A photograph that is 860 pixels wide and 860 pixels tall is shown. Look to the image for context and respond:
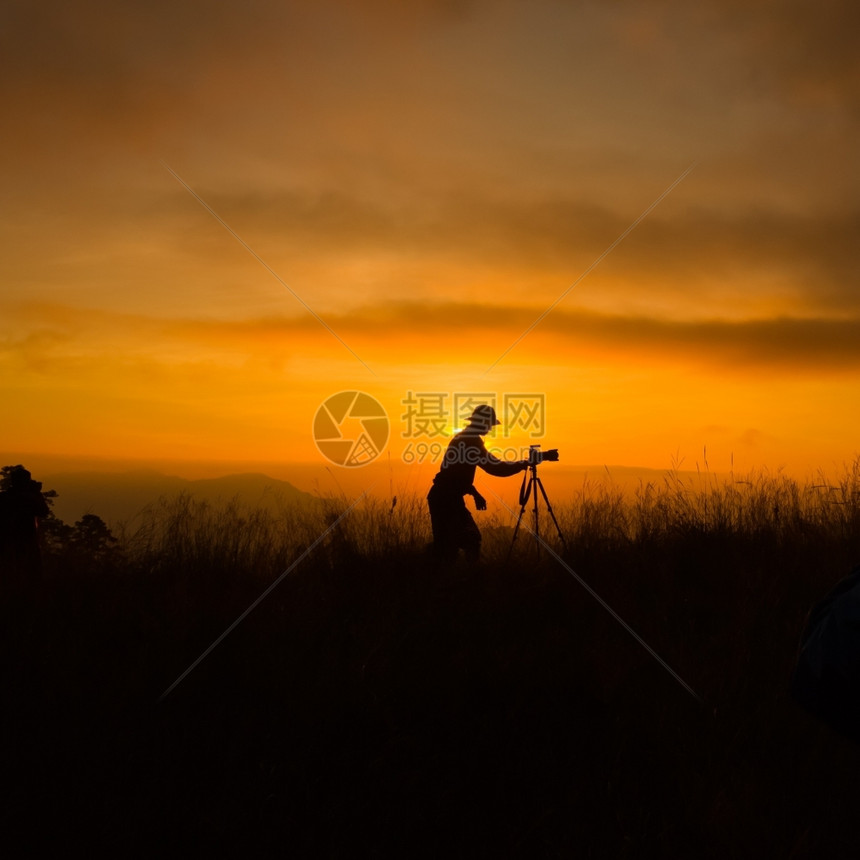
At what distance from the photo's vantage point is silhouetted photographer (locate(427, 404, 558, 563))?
780 cm

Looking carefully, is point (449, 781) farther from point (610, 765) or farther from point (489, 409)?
point (489, 409)

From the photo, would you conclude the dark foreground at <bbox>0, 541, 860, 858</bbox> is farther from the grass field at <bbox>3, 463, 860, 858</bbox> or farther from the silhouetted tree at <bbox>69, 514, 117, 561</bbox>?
the silhouetted tree at <bbox>69, 514, 117, 561</bbox>

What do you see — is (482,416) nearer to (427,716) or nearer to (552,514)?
(552,514)

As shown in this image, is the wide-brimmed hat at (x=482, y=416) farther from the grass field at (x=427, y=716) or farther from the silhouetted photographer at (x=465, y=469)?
the grass field at (x=427, y=716)

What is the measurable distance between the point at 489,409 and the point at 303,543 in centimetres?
244

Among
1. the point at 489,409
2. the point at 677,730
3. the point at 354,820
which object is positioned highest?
the point at 489,409

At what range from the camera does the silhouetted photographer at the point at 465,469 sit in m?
7.80

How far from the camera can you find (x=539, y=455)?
787 centimetres

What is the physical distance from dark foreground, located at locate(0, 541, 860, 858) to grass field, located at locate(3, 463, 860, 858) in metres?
0.01

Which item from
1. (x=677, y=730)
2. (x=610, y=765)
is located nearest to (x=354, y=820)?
(x=610, y=765)

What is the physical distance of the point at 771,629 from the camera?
496 centimetres

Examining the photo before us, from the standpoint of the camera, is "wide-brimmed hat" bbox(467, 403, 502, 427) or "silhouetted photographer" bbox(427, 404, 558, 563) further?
"wide-brimmed hat" bbox(467, 403, 502, 427)

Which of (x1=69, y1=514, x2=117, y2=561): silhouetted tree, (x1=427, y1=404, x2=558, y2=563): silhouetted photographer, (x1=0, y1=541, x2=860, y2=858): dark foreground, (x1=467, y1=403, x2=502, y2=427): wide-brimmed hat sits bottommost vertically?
(x1=0, y1=541, x2=860, y2=858): dark foreground

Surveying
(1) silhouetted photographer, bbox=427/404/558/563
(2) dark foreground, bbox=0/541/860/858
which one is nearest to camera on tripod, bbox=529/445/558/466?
(1) silhouetted photographer, bbox=427/404/558/563
